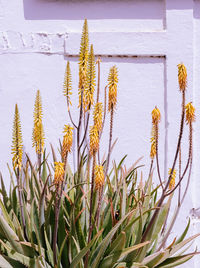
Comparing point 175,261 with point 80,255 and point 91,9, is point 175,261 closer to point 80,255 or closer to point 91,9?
point 80,255

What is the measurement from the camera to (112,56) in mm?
2848

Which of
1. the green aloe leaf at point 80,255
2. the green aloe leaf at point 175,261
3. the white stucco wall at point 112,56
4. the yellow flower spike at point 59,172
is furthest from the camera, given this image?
the white stucco wall at point 112,56

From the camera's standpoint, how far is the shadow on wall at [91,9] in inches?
111

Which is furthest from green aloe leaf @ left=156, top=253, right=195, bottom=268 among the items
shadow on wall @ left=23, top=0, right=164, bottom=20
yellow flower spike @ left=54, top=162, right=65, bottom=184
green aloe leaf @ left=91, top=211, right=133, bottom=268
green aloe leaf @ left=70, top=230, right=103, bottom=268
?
shadow on wall @ left=23, top=0, right=164, bottom=20

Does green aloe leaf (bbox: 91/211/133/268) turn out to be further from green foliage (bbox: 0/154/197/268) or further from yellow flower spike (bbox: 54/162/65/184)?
yellow flower spike (bbox: 54/162/65/184)

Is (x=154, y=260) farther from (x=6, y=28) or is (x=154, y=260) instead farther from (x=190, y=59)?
(x=6, y=28)

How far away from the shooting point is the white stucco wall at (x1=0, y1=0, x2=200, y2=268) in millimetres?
2814

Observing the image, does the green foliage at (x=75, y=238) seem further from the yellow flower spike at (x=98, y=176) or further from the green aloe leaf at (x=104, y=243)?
the yellow flower spike at (x=98, y=176)

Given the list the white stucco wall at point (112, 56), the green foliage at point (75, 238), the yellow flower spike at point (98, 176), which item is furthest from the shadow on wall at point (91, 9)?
the yellow flower spike at point (98, 176)

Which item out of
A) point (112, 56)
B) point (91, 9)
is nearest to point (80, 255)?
point (112, 56)

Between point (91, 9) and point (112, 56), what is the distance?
1.28 feet

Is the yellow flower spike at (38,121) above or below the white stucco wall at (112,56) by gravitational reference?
below

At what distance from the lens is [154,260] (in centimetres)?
186

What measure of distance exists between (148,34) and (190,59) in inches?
14.6
